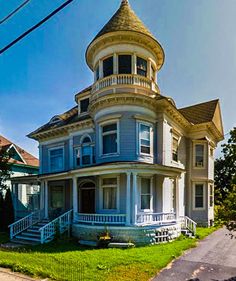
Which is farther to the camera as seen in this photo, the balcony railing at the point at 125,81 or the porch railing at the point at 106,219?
the balcony railing at the point at 125,81

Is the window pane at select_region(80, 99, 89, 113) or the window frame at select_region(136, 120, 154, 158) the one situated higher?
the window pane at select_region(80, 99, 89, 113)

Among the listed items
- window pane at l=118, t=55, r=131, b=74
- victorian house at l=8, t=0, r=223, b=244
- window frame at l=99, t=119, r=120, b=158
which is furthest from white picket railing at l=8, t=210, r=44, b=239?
window pane at l=118, t=55, r=131, b=74

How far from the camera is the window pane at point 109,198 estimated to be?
49.9ft

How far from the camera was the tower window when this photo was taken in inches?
640

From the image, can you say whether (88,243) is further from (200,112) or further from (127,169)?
(200,112)

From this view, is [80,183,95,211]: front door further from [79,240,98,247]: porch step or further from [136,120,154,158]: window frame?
[136,120,154,158]: window frame

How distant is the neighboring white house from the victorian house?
12.4 feet

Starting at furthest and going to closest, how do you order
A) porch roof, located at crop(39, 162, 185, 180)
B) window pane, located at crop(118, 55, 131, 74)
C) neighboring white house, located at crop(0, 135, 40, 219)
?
neighboring white house, located at crop(0, 135, 40, 219) < window pane, located at crop(118, 55, 131, 74) < porch roof, located at crop(39, 162, 185, 180)

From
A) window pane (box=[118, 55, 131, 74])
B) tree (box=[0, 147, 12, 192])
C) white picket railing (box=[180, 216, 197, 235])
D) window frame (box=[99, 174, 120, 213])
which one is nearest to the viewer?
window frame (box=[99, 174, 120, 213])

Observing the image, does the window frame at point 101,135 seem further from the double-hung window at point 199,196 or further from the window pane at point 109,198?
the double-hung window at point 199,196

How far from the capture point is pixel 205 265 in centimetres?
974

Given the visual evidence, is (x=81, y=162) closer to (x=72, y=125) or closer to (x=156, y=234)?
(x=72, y=125)

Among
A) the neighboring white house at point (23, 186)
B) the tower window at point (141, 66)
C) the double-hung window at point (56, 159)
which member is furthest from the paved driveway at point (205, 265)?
the neighboring white house at point (23, 186)

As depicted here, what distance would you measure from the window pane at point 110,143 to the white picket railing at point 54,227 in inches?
177
